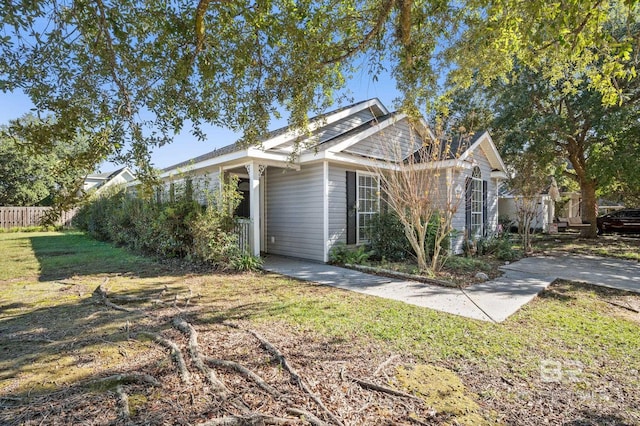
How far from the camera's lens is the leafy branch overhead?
3576mm

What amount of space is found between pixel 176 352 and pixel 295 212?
691 cm

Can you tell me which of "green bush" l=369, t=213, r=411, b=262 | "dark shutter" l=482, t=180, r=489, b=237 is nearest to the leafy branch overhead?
"green bush" l=369, t=213, r=411, b=262

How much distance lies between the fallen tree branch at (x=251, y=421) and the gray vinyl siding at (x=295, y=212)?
686 cm

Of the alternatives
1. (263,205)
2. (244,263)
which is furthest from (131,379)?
(263,205)

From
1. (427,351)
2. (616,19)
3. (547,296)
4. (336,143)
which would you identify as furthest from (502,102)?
(427,351)

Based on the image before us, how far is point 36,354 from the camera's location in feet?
11.1

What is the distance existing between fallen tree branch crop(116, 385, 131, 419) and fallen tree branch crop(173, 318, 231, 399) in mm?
612

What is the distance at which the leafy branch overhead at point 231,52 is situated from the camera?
3.58 m

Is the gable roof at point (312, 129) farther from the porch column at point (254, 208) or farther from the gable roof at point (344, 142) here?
the porch column at point (254, 208)

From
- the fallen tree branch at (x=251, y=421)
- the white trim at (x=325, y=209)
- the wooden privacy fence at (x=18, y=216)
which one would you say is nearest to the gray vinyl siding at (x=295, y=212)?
the white trim at (x=325, y=209)

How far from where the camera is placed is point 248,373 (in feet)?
9.71

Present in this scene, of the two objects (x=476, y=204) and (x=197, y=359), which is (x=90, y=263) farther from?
(x=476, y=204)

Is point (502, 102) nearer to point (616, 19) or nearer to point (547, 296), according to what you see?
point (616, 19)

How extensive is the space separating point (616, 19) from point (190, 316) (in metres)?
15.6
